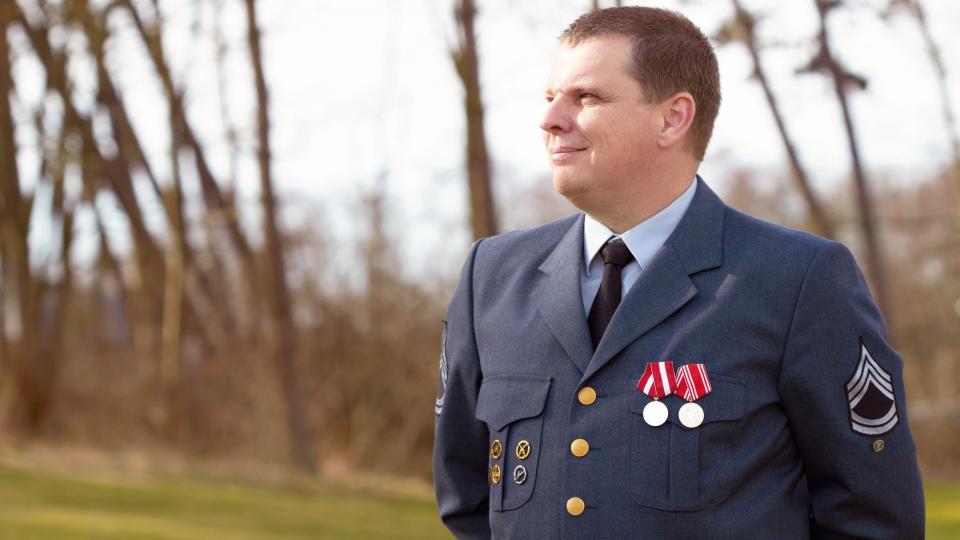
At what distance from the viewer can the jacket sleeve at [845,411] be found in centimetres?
238

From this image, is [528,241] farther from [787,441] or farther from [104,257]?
[104,257]

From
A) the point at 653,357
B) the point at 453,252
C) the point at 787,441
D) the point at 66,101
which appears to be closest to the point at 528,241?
the point at 653,357

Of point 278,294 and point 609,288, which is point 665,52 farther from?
point 278,294

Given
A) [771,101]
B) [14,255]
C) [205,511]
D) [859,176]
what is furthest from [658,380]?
[14,255]

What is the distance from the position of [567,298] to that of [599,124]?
367mm

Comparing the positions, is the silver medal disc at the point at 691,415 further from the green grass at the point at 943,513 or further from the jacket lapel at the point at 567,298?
the green grass at the point at 943,513

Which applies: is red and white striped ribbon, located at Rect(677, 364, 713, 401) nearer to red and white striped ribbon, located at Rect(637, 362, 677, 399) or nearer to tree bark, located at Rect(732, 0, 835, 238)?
red and white striped ribbon, located at Rect(637, 362, 677, 399)

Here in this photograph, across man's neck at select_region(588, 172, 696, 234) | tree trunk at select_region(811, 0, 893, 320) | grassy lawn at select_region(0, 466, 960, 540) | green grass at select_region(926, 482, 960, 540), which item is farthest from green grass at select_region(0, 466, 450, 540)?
man's neck at select_region(588, 172, 696, 234)

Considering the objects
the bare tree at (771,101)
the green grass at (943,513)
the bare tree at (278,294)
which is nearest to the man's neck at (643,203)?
the bare tree at (771,101)

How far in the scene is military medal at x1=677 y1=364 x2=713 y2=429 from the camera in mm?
2379

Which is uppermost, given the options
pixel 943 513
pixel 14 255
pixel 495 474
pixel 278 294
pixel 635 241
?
pixel 635 241

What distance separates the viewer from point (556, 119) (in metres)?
2.48

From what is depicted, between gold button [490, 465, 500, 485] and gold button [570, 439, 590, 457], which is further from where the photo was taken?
gold button [490, 465, 500, 485]

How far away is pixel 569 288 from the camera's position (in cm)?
262
